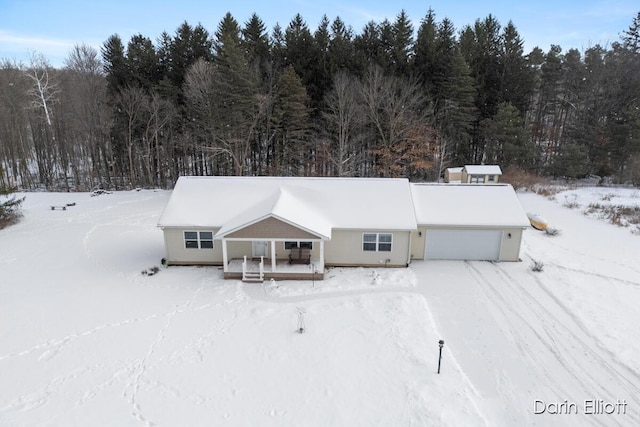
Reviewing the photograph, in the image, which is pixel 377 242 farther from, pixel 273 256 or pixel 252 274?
pixel 252 274

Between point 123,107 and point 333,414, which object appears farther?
point 123,107

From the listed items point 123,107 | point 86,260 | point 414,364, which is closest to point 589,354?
point 414,364

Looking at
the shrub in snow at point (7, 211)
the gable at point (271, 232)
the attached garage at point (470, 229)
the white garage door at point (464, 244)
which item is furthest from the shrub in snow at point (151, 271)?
the shrub in snow at point (7, 211)

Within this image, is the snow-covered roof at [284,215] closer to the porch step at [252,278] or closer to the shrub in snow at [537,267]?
the porch step at [252,278]

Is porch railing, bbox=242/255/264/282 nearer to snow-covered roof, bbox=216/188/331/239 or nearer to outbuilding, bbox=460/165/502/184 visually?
snow-covered roof, bbox=216/188/331/239

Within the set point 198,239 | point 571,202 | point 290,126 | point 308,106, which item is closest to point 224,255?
point 198,239

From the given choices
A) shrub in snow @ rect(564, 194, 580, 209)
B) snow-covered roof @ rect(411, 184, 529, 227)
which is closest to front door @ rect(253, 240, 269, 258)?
snow-covered roof @ rect(411, 184, 529, 227)

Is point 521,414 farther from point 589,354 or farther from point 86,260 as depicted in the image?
point 86,260
